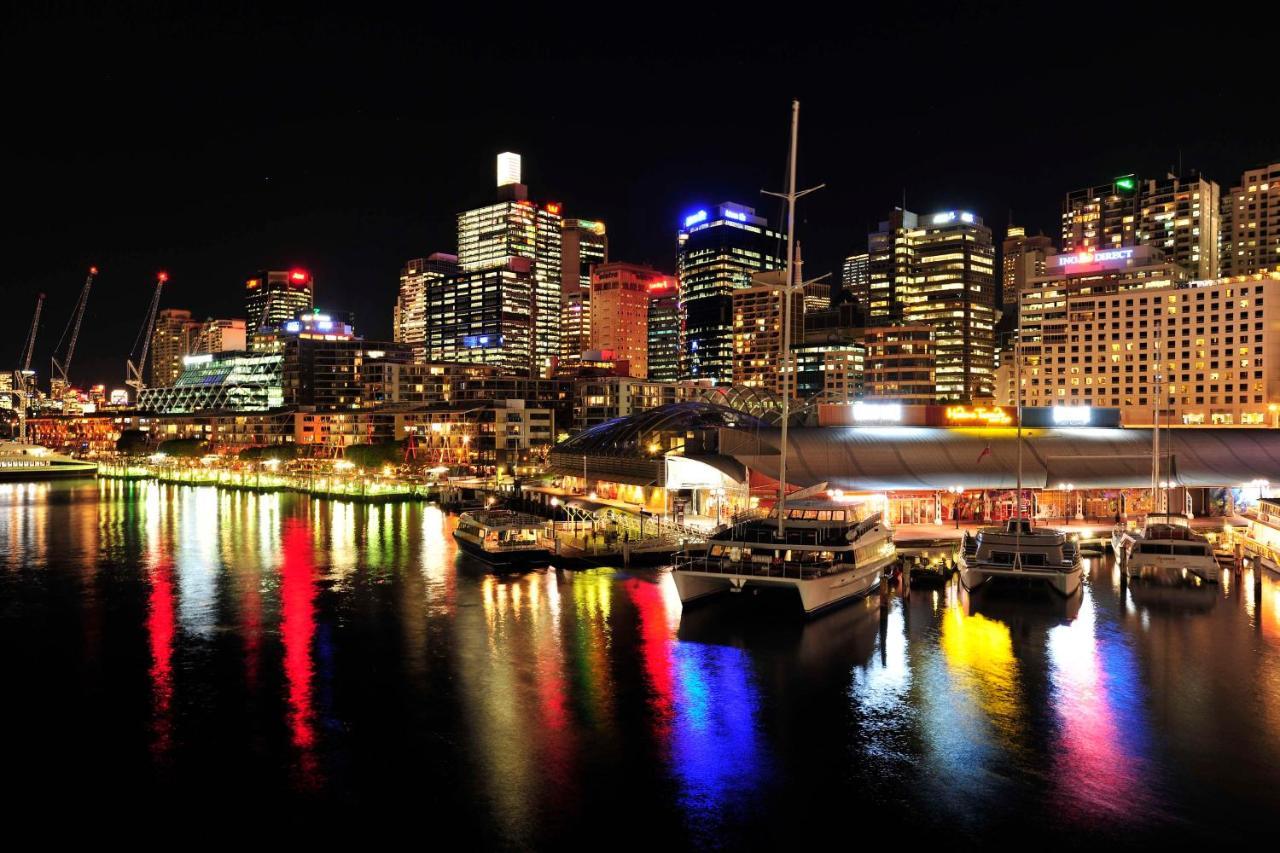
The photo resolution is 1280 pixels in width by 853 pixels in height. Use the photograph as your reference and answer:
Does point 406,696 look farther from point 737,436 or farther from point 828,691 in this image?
point 737,436

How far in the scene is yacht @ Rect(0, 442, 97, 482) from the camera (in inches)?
7213

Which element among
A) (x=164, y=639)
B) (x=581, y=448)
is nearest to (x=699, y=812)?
(x=164, y=639)

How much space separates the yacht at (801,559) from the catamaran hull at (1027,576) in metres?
4.68

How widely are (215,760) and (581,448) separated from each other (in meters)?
78.0

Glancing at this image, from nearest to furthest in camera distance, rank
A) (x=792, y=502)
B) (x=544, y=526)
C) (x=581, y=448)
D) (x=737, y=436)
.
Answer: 1. (x=792, y=502)
2. (x=544, y=526)
3. (x=737, y=436)
4. (x=581, y=448)

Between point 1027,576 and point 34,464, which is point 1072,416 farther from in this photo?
point 34,464

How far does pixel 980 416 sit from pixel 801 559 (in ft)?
159

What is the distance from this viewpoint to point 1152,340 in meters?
168

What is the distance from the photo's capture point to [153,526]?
307 feet

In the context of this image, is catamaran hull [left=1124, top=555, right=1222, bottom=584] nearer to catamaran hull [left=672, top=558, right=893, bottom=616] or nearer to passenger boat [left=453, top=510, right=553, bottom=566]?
catamaran hull [left=672, top=558, right=893, bottom=616]

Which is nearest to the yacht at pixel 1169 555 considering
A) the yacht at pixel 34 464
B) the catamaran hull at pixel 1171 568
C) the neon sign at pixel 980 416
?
the catamaran hull at pixel 1171 568

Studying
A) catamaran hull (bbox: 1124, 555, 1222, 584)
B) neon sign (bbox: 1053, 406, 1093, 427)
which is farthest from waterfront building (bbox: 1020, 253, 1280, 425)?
catamaran hull (bbox: 1124, 555, 1222, 584)

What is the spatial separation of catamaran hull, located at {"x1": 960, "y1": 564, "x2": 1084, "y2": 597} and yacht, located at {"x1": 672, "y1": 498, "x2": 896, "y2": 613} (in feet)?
15.4

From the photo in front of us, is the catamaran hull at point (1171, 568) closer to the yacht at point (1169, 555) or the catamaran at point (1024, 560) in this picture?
the yacht at point (1169, 555)
